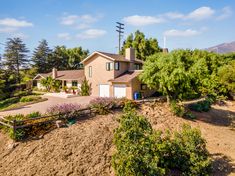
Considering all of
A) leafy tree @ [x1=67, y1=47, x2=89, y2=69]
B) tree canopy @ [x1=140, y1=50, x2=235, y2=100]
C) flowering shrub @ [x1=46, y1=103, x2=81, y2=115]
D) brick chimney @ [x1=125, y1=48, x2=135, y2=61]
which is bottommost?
flowering shrub @ [x1=46, y1=103, x2=81, y2=115]

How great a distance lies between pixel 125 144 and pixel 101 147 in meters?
4.24

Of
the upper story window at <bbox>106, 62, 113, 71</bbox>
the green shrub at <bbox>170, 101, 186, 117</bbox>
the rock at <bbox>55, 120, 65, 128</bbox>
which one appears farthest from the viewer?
the upper story window at <bbox>106, 62, 113, 71</bbox>

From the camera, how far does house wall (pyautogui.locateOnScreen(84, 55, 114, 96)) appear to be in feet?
95.8

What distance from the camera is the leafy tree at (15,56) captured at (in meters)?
53.9

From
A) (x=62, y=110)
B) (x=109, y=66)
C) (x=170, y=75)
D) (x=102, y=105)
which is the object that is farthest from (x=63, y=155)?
(x=109, y=66)

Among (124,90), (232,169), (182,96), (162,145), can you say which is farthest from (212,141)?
(124,90)

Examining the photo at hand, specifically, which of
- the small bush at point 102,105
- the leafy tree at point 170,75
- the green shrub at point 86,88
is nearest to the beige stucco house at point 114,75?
the green shrub at point 86,88

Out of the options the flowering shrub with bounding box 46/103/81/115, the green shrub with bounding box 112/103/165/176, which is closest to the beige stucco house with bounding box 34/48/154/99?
the flowering shrub with bounding box 46/103/81/115

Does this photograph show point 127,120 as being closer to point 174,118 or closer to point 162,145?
point 162,145

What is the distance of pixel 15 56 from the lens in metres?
55.2

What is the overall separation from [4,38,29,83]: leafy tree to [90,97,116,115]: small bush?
3968cm

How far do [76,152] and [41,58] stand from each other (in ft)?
175

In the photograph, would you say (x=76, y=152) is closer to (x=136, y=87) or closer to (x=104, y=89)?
(x=136, y=87)

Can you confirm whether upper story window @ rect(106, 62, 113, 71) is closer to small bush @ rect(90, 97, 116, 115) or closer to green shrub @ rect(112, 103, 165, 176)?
small bush @ rect(90, 97, 116, 115)
